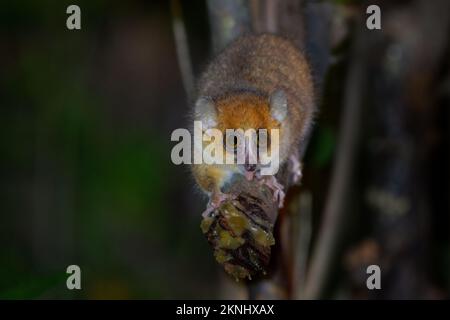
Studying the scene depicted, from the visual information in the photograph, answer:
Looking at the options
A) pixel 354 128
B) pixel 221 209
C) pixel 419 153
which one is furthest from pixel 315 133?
pixel 221 209

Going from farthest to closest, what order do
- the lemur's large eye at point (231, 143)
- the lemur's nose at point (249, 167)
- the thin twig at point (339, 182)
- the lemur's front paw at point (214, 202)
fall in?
the thin twig at point (339, 182)
the lemur's large eye at point (231, 143)
the lemur's nose at point (249, 167)
the lemur's front paw at point (214, 202)

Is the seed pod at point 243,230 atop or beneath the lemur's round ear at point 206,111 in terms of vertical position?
beneath

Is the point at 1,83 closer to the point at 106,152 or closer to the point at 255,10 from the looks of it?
the point at 106,152

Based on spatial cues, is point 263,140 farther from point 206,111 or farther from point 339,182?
point 339,182

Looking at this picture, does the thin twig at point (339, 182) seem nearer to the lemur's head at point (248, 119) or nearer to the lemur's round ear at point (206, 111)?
the lemur's head at point (248, 119)

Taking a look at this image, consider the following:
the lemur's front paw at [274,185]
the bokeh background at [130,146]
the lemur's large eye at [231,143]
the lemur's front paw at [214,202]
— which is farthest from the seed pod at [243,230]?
the bokeh background at [130,146]

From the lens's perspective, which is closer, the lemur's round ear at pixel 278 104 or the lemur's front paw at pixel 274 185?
the lemur's front paw at pixel 274 185
